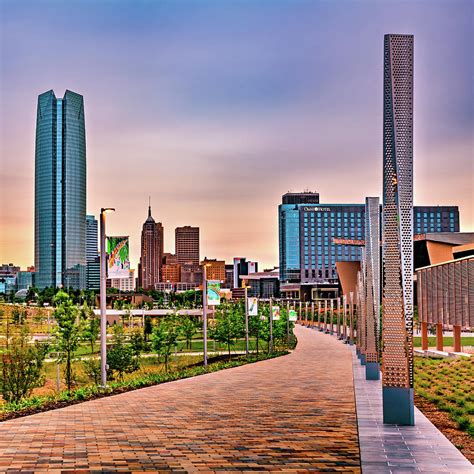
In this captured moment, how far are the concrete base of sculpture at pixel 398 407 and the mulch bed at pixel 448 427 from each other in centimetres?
67

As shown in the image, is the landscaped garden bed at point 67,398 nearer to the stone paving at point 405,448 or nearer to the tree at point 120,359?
the stone paving at point 405,448

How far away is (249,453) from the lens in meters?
11.2

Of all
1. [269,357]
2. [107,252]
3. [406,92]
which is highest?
[406,92]

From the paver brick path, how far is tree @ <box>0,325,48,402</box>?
512cm

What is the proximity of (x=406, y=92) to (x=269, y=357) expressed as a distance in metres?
25.4

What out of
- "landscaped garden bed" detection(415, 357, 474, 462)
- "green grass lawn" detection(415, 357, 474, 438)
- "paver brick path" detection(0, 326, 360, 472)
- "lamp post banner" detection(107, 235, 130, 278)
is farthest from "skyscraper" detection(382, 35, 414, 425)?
"lamp post banner" detection(107, 235, 130, 278)

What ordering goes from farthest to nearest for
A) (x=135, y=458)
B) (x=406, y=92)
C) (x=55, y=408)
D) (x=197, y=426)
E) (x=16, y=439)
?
(x=55, y=408) < (x=406, y=92) < (x=197, y=426) < (x=16, y=439) < (x=135, y=458)

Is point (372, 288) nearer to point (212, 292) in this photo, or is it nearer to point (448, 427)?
point (212, 292)

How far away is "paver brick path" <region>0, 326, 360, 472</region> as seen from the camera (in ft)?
34.5

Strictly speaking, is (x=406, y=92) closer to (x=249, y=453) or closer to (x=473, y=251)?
(x=249, y=453)

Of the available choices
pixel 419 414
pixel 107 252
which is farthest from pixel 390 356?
pixel 107 252

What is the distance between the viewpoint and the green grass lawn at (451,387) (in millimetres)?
16188

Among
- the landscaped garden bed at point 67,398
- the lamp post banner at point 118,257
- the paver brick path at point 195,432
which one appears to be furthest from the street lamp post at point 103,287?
the paver brick path at point 195,432

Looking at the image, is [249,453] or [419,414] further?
[419,414]
